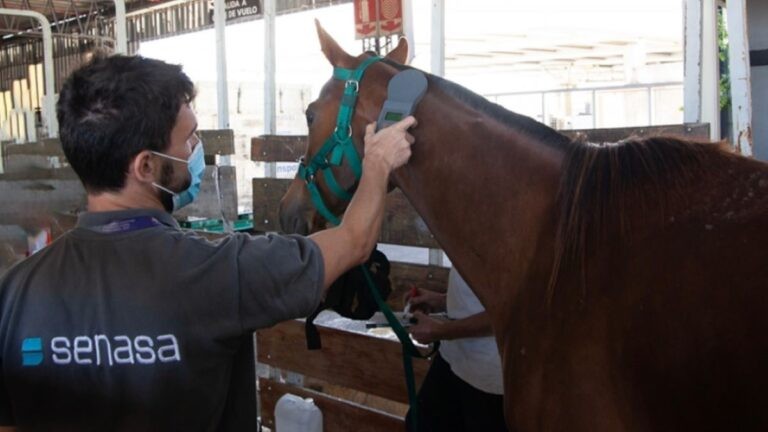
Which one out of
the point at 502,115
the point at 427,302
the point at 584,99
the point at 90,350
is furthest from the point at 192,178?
the point at 584,99

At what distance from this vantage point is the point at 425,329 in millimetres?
2484

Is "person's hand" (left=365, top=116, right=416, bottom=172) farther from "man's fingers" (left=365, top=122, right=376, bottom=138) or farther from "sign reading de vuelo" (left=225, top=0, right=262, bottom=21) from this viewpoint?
"sign reading de vuelo" (left=225, top=0, right=262, bottom=21)

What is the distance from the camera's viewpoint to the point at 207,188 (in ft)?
15.5

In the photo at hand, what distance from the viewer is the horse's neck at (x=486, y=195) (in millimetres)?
1893

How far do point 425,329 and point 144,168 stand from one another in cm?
130

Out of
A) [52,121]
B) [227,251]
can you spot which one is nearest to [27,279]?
[227,251]

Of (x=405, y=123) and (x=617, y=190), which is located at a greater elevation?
(x=405, y=123)

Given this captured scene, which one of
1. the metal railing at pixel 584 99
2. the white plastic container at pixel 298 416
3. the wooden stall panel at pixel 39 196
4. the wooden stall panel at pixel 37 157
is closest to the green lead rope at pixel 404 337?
the white plastic container at pixel 298 416

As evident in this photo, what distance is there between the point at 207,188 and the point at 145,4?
35.2ft

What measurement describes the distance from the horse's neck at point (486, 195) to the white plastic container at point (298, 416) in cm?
169

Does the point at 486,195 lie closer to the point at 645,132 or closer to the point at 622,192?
the point at 622,192

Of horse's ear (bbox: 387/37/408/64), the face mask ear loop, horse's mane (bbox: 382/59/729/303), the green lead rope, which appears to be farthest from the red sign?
the face mask ear loop

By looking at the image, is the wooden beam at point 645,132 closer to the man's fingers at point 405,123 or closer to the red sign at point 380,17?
the man's fingers at point 405,123

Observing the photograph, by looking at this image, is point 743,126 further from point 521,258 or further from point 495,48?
point 495,48
